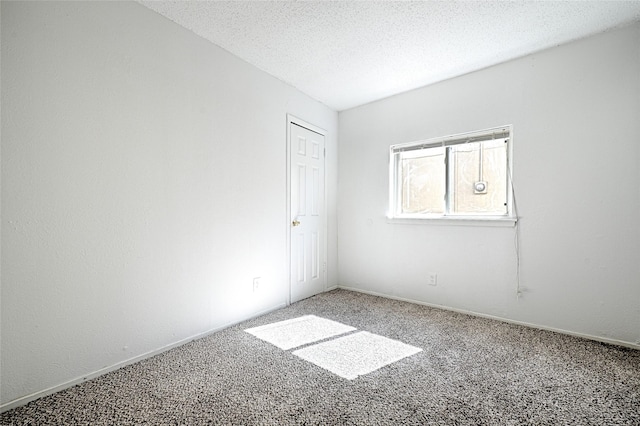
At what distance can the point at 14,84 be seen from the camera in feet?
5.09

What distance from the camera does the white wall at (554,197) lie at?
2.29 metres

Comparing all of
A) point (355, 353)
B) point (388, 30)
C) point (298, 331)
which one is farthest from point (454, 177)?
point (298, 331)

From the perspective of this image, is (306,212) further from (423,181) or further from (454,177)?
(454,177)

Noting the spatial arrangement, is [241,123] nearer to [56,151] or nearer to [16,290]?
[56,151]

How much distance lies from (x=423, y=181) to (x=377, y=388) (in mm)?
2388

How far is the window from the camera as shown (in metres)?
2.91

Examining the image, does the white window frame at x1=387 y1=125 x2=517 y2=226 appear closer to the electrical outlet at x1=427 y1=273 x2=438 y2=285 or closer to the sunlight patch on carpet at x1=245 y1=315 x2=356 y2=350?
the electrical outlet at x1=427 y1=273 x2=438 y2=285

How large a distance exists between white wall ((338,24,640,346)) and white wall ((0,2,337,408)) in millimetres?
1945

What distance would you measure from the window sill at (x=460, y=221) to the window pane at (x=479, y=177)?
0.36 ft

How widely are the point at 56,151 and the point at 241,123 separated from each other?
4.68 ft

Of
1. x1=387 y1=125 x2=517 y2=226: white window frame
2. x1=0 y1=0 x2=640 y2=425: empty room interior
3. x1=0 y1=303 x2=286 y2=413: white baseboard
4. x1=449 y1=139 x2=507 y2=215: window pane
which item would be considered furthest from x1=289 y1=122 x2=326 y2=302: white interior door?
x1=449 y1=139 x2=507 y2=215: window pane

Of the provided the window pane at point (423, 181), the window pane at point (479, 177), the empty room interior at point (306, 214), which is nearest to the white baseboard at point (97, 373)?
the empty room interior at point (306, 214)

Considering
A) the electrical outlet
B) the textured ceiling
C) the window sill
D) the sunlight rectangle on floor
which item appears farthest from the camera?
the electrical outlet

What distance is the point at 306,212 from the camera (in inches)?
141
